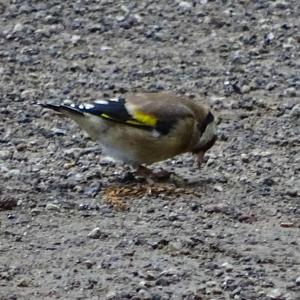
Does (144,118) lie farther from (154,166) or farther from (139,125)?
(154,166)

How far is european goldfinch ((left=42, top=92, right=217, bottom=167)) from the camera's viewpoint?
28.6ft

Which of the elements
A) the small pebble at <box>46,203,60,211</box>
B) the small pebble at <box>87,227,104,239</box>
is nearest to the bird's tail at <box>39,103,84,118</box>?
the small pebble at <box>46,203,60,211</box>

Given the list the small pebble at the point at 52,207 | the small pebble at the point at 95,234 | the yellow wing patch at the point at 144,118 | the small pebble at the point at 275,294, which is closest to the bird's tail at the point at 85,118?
the yellow wing patch at the point at 144,118

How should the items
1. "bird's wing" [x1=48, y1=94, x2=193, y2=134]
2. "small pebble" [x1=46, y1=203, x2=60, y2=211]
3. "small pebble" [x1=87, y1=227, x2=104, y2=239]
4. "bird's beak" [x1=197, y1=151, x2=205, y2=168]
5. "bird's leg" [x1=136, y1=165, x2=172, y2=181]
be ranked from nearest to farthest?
"small pebble" [x1=87, y1=227, x2=104, y2=239]
"small pebble" [x1=46, y1=203, x2=60, y2=211]
"bird's wing" [x1=48, y1=94, x2=193, y2=134]
"bird's leg" [x1=136, y1=165, x2=172, y2=181]
"bird's beak" [x1=197, y1=151, x2=205, y2=168]

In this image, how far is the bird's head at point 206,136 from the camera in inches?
354

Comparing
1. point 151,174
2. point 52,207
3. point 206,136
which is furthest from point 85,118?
point 206,136

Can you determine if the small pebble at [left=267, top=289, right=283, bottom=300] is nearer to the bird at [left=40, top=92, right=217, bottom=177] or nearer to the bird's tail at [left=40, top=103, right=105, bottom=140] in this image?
the bird at [left=40, top=92, right=217, bottom=177]

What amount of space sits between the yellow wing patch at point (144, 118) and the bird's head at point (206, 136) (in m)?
0.39

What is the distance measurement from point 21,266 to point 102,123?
62.8 inches

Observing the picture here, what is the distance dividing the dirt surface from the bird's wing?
423 mm

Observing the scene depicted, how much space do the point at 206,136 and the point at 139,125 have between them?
1.85ft

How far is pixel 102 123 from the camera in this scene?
8758mm

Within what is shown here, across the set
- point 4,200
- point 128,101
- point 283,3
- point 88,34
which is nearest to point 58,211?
point 4,200

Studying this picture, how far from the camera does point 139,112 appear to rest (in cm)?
872
